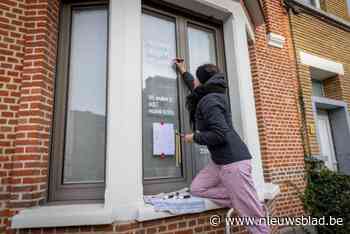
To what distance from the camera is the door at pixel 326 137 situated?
19.9 feet

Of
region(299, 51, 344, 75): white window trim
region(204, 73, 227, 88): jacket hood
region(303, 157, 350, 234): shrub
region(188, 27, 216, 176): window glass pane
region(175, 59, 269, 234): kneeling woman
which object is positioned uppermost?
region(299, 51, 344, 75): white window trim

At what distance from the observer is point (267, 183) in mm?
4055

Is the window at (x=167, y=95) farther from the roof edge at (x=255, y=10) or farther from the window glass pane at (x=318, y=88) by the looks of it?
the window glass pane at (x=318, y=88)

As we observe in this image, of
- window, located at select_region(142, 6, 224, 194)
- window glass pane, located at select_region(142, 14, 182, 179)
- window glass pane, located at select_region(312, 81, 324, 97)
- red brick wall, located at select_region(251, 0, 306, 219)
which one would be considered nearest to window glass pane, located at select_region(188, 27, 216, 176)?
window, located at select_region(142, 6, 224, 194)

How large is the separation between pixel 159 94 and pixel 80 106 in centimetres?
98

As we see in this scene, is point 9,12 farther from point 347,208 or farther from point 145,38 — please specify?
point 347,208

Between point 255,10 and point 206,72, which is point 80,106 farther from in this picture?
point 255,10

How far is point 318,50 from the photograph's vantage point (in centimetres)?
595

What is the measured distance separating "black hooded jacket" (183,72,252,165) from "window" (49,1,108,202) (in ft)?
3.78

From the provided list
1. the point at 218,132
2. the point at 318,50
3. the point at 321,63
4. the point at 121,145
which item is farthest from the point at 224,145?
the point at 318,50

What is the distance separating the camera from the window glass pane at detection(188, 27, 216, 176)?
11.0 ft

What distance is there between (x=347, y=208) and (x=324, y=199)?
33 cm

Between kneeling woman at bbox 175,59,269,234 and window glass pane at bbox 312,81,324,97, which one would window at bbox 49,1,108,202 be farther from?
window glass pane at bbox 312,81,324,97

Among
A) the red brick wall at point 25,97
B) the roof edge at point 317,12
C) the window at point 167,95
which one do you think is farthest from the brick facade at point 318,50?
the red brick wall at point 25,97
